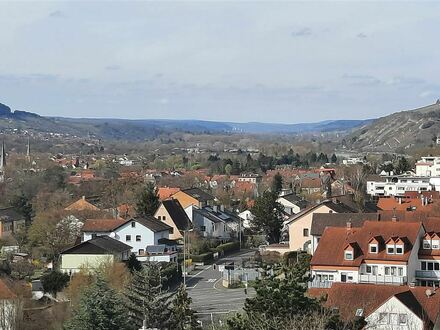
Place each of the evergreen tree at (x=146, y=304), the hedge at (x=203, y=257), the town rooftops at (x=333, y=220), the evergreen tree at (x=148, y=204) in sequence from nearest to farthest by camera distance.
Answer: the evergreen tree at (x=146, y=304)
the town rooftops at (x=333, y=220)
the hedge at (x=203, y=257)
the evergreen tree at (x=148, y=204)

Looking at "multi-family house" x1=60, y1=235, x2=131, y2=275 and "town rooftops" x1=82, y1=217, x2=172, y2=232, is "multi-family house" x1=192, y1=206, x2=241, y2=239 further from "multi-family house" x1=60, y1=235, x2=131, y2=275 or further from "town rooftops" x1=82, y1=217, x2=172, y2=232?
"multi-family house" x1=60, y1=235, x2=131, y2=275

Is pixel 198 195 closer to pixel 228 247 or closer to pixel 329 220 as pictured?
pixel 228 247

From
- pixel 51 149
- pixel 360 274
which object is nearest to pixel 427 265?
pixel 360 274

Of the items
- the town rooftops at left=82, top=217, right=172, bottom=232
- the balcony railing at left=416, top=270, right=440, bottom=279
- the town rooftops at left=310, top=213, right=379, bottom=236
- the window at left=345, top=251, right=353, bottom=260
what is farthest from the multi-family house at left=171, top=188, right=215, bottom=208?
the balcony railing at left=416, top=270, right=440, bottom=279

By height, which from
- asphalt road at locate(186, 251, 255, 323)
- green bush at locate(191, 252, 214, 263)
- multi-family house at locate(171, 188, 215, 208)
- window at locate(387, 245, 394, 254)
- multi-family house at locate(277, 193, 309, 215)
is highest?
multi-family house at locate(171, 188, 215, 208)

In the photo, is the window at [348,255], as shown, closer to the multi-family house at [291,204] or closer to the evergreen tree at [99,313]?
the evergreen tree at [99,313]

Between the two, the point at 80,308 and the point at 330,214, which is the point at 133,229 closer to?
the point at 330,214

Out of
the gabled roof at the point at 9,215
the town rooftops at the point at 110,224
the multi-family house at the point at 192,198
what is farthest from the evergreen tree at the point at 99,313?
the gabled roof at the point at 9,215

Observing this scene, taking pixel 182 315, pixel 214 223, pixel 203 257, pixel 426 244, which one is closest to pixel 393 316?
pixel 182 315
